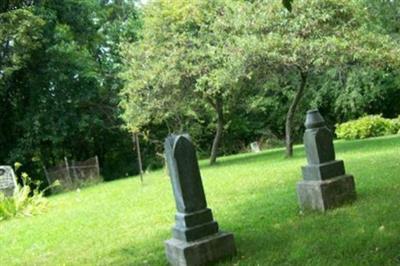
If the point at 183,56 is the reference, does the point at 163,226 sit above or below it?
below

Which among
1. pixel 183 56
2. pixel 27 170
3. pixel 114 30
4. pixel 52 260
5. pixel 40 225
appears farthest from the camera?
pixel 114 30

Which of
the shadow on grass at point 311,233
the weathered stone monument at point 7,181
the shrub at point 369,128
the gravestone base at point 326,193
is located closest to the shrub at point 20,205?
the weathered stone monument at point 7,181

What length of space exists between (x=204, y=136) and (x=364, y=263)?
23.7 meters

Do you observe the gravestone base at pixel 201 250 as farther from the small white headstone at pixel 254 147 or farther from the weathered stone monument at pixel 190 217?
the small white headstone at pixel 254 147

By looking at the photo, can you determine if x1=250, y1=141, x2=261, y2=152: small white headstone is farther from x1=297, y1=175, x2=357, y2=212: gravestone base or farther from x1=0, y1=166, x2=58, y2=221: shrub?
x1=297, y1=175, x2=357, y2=212: gravestone base

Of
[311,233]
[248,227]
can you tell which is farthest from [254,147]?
[311,233]

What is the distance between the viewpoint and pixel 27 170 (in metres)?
24.2

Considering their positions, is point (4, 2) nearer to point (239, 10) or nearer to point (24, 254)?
point (239, 10)

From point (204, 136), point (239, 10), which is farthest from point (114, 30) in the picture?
point (239, 10)

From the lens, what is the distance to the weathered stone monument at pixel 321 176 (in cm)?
720

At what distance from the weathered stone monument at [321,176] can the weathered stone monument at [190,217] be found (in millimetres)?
1922

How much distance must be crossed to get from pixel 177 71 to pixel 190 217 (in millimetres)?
12138

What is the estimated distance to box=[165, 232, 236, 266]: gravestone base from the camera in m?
5.51

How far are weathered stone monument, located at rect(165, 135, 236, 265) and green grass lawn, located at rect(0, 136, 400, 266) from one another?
0.82 feet
